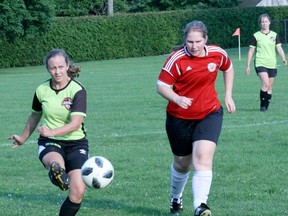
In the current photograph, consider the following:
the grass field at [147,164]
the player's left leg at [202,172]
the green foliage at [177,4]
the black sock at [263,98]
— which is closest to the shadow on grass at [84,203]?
the grass field at [147,164]

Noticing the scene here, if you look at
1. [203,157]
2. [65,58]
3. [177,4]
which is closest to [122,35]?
[177,4]

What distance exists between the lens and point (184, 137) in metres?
8.81

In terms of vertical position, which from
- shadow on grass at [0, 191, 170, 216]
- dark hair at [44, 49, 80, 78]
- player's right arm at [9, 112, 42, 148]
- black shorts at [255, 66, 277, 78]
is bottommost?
black shorts at [255, 66, 277, 78]

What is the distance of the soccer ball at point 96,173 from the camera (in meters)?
8.17

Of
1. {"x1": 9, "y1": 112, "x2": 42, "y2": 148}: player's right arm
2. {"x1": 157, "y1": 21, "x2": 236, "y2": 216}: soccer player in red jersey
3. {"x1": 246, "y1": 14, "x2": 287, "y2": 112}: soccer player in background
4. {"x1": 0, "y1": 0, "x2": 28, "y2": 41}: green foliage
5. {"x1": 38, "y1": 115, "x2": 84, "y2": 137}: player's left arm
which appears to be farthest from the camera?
{"x1": 0, "y1": 0, "x2": 28, "y2": 41}: green foliage

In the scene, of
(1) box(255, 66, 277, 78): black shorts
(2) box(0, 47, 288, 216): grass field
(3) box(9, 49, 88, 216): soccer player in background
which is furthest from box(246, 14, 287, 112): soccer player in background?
(3) box(9, 49, 88, 216): soccer player in background

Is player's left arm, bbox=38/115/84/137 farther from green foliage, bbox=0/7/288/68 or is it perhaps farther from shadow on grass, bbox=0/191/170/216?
green foliage, bbox=0/7/288/68

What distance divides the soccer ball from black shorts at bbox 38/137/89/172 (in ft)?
0.91

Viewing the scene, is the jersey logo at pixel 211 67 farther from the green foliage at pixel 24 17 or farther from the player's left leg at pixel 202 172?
the green foliage at pixel 24 17

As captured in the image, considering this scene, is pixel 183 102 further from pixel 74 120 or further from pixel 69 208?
pixel 69 208

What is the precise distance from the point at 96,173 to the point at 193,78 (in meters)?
1.36

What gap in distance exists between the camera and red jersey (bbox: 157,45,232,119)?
866cm

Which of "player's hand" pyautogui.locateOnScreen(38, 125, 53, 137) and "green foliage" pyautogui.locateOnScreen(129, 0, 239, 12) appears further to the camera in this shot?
"green foliage" pyautogui.locateOnScreen(129, 0, 239, 12)

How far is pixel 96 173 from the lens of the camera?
8.16m
